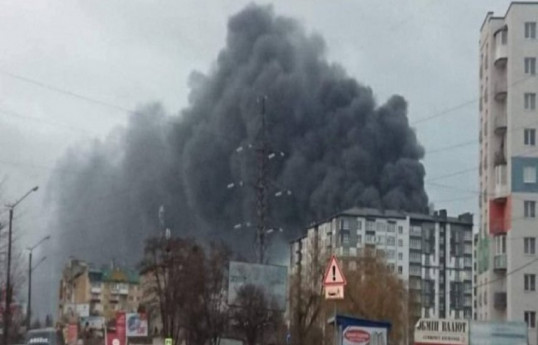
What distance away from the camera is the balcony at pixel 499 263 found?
82625mm

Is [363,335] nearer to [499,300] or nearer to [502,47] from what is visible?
[499,300]

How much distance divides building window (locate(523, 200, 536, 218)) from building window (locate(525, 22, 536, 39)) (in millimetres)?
12264

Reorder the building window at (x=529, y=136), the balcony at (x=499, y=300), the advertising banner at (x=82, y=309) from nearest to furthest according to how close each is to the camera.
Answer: the balcony at (x=499, y=300) < the building window at (x=529, y=136) < the advertising banner at (x=82, y=309)

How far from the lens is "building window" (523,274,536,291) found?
81188 millimetres

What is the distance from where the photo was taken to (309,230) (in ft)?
448

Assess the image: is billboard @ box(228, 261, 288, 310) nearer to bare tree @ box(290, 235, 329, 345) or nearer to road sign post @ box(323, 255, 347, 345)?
bare tree @ box(290, 235, 329, 345)

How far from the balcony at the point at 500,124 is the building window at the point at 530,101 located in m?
2.26

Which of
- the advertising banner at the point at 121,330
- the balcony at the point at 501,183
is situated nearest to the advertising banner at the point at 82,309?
the balcony at the point at 501,183

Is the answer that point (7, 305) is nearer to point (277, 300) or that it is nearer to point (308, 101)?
point (277, 300)

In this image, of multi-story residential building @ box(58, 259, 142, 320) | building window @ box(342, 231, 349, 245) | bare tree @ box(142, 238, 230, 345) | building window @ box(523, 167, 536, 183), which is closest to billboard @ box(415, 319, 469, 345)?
bare tree @ box(142, 238, 230, 345)

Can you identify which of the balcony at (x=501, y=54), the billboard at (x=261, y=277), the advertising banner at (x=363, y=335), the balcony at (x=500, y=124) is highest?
the balcony at (x=501, y=54)

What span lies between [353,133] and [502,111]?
5694 cm

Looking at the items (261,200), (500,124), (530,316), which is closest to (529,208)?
(500,124)

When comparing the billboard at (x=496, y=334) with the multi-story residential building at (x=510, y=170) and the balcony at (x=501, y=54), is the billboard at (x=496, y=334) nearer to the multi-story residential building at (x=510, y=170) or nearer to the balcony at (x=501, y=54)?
the multi-story residential building at (x=510, y=170)
